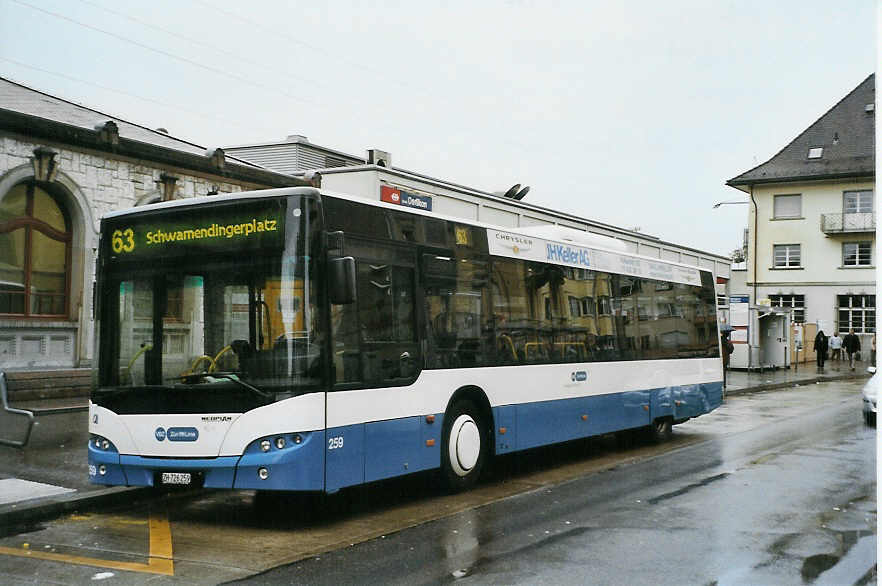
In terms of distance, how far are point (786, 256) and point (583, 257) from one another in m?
52.8

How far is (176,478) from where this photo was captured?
831cm

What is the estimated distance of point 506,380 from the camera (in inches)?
436

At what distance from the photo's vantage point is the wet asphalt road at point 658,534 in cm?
666

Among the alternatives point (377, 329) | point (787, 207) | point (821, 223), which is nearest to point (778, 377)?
point (821, 223)

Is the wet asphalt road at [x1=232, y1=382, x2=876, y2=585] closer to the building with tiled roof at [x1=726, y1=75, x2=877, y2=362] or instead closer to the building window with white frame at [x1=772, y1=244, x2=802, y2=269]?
the building with tiled roof at [x1=726, y1=75, x2=877, y2=362]

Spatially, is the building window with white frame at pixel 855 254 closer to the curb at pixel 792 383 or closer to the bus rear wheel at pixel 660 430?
the curb at pixel 792 383

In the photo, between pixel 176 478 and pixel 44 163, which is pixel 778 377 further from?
pixel 176 478

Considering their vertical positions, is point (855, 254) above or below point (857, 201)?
below

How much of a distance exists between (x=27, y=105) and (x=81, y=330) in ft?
14.4

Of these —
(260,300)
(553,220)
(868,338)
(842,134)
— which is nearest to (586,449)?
(260,300)

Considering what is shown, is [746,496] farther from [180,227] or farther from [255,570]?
[180,227]

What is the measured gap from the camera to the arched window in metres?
16.7

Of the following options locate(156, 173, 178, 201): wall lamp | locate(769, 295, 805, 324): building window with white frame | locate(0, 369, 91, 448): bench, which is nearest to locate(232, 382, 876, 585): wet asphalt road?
locate(0, 369, 91, 448): bench

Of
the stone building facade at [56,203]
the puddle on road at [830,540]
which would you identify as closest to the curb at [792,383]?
the stone building facade at [56,203]
